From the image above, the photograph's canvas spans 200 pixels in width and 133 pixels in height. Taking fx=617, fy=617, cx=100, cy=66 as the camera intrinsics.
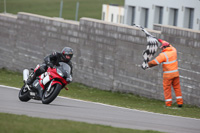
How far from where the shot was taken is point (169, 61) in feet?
54.4

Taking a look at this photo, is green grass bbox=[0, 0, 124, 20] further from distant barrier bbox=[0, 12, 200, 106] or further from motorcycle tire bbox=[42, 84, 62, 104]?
motorcycle tire bbox=[42, 84, 62, 104]

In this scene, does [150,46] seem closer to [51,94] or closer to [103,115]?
[51,94]

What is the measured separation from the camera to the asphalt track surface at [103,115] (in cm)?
1150

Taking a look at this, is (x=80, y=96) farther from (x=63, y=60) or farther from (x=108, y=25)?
(x=63, y=60)

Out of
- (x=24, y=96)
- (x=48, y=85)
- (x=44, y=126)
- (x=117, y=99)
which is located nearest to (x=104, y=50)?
(x=117, y=99)

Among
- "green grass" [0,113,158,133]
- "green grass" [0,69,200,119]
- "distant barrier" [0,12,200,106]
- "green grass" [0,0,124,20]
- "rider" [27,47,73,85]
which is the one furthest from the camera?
"green grass" [0,0,124,20]

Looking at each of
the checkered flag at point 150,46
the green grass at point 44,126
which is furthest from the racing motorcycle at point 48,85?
the checkered flag at point 150,46

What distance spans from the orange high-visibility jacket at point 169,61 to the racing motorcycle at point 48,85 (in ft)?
11.5

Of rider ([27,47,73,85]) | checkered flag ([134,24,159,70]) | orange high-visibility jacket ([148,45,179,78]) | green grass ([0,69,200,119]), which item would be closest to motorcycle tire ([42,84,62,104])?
rider ([27,47,73,85])

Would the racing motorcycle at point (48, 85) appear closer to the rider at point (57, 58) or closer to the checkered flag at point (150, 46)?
the rider at point (57, 58)

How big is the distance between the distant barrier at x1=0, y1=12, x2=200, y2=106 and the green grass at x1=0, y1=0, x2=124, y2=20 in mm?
59568

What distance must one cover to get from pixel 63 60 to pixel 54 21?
1023 cm

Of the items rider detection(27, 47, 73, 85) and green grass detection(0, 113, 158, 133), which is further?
rider detection(27, 47, 73, 85)

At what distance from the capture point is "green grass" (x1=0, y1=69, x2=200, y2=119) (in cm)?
1570
